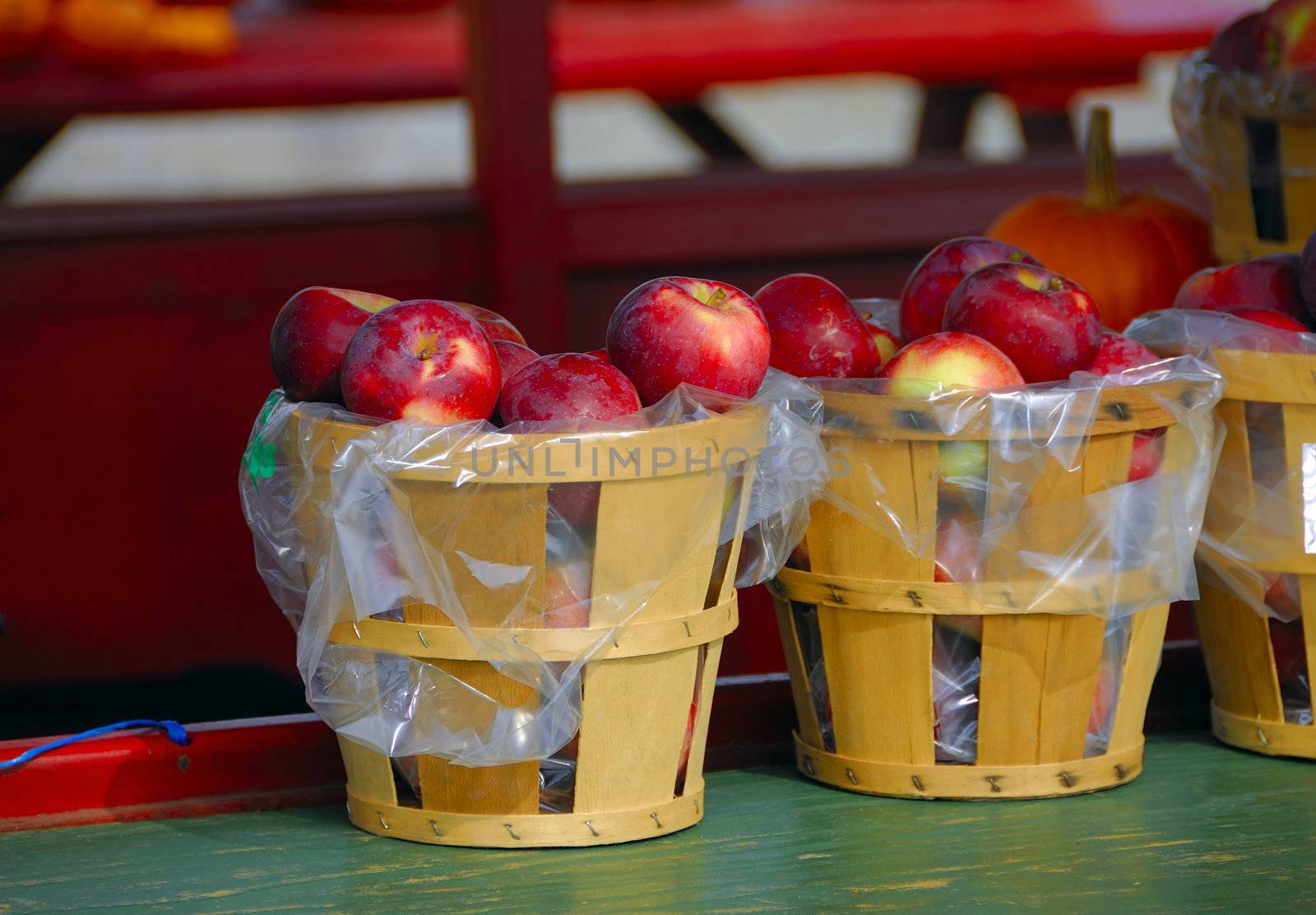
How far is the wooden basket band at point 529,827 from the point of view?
1.17 metres

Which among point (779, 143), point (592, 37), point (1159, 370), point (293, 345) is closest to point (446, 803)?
point (293, 345)

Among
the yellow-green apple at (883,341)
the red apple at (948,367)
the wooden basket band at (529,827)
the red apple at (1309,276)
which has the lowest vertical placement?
the wooden basket band at (529,827)

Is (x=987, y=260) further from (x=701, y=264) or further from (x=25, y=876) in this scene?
(x=701, y=264)

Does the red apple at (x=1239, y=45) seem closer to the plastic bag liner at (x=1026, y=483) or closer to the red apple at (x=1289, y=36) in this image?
the red apple at (x=1289, y=36)

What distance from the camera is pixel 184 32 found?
11.5ft

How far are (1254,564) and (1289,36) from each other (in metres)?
0.67

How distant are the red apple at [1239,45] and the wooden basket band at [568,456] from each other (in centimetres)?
94

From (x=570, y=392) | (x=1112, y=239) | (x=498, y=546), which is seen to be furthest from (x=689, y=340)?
(x=1112, y=239)

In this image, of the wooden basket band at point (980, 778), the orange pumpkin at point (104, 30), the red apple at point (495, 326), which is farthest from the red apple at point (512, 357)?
the orange pumpkin at point (104, 30)

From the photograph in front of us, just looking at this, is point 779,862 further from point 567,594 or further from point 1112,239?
point 1112,239

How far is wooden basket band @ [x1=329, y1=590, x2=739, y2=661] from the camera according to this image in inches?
43.4

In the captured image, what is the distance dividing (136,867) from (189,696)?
145 cm

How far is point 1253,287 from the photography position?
1460 mm

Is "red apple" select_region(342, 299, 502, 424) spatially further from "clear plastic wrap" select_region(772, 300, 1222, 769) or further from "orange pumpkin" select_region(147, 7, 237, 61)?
"orange pumpkin" select_region(147, 7, 237, 61)
